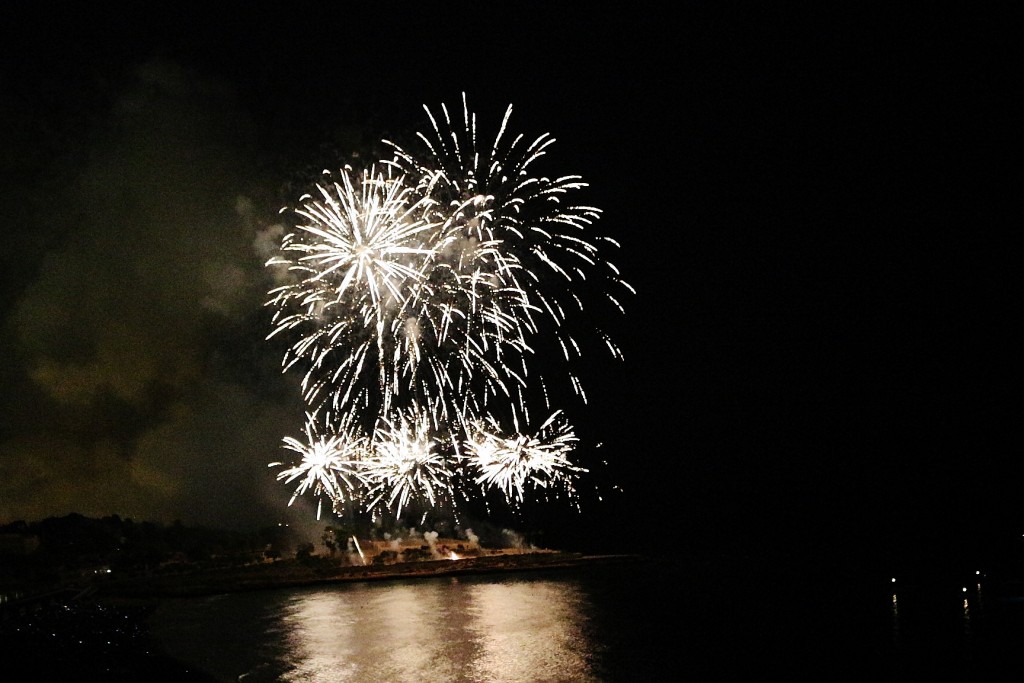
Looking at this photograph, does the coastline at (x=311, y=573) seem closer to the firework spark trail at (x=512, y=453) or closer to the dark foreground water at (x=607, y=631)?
the dark foreground water at (x=607, y=631)

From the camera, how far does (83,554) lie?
35.3 meters

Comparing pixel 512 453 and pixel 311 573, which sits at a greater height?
pixel 512 453

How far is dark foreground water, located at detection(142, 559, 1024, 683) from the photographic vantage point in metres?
13.4

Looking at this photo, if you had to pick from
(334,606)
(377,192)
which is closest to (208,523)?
(334,606)

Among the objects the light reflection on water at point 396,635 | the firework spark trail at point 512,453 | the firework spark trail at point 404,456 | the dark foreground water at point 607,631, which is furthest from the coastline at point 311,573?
the firework spark trail at point 512,453

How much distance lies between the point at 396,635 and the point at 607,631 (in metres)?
4.58

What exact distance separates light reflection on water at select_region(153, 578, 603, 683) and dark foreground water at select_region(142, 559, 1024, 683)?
0.05 meters

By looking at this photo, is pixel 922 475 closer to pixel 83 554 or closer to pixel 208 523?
pixel 208 523

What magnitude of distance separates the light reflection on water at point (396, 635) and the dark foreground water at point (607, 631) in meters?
0.05

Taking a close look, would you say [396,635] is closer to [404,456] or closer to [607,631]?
[607,631]

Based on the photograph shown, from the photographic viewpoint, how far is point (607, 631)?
17.1 metres

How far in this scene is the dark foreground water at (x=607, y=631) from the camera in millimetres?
13430

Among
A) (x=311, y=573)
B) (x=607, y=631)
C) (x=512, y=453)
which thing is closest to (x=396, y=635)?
(x=607, y=631)

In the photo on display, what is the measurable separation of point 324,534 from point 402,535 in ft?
14.2
